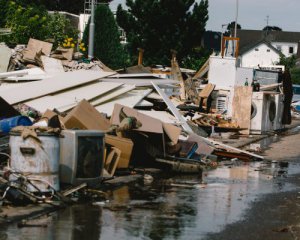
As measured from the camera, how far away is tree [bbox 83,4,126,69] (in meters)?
43.2

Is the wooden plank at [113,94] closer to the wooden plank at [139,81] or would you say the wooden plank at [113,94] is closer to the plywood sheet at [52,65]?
the wooden plank at [139,81]

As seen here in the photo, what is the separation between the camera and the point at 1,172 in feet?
33.2

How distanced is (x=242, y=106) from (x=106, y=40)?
1939 cm

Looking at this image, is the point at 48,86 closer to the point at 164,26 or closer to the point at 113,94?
the point at 113,94

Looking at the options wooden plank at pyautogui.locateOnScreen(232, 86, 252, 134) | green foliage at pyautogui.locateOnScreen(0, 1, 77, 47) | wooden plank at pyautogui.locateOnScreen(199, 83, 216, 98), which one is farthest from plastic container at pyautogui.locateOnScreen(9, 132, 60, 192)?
green foliage at pyautogui.locateOnScreen(0, 1, 77, 47)

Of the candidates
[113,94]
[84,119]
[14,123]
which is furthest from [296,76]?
[14,123]

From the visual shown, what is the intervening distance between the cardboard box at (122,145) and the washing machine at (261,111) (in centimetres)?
A: 1300

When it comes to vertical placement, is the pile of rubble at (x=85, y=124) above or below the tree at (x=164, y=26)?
below

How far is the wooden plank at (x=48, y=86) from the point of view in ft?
51.3

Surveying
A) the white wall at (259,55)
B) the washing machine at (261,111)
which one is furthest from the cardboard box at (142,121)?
the white wall at (259,55)

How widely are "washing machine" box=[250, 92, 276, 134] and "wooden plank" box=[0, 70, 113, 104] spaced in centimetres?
904

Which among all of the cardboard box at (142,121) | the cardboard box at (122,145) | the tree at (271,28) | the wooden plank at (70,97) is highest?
the tree at (271,28)

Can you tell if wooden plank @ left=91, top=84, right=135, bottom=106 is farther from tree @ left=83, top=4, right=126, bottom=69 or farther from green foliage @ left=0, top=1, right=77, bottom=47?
tree @ left=83, top=4, right=126, bottom=69

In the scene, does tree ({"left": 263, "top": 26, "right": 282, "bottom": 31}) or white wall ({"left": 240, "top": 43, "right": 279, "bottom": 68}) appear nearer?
white wall ({"left": 240, "top": 43, "right": 279, "bottom": 68})
